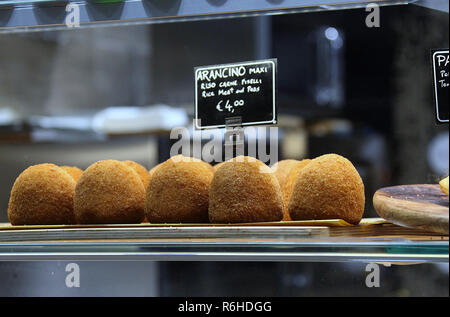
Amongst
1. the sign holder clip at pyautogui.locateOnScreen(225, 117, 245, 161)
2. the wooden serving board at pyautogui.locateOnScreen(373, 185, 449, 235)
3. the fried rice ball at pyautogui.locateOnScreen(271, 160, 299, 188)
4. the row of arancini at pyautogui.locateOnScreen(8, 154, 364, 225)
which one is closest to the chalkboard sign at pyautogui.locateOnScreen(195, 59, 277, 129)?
the sign holder clip at pyautogui.locateOnScreen(225, 117, 245, 161)

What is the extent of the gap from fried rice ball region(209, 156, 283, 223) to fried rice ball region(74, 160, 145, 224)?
0.23m

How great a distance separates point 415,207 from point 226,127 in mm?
553

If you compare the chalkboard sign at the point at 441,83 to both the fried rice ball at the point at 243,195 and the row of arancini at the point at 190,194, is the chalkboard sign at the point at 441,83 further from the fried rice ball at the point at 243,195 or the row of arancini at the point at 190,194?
the fried rice ball at the point at 243,195

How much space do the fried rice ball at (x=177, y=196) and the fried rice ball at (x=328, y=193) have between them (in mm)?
239

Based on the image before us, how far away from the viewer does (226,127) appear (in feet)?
4.84

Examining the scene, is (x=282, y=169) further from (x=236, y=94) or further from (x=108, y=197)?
(x=108, y=197)

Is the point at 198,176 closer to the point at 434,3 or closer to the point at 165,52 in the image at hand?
the point at 434,3

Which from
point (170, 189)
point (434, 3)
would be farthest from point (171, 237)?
point (434, 3)

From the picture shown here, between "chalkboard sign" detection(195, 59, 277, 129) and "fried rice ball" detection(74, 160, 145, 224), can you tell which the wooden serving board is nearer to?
"chalkboard sign" detection(195, 59, 277, 129)

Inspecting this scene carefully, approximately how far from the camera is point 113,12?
4.77ft

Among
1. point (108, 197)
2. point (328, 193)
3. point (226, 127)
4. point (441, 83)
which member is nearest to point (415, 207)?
point (328, 193)

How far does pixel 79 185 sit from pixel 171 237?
1.26 ft

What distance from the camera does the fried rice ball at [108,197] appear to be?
1428 mm

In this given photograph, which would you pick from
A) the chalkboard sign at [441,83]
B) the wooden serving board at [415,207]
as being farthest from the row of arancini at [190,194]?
the chalkboard sign at [441,83]
